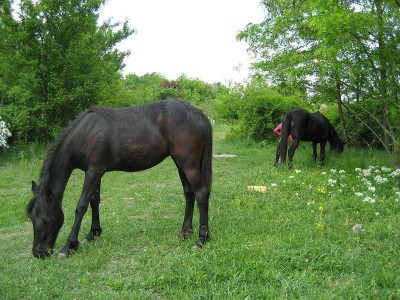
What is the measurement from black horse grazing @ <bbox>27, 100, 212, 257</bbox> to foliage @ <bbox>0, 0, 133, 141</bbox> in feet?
27.8

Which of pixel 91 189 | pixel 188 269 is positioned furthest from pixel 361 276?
pixel 91 189

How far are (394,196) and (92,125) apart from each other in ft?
16.1

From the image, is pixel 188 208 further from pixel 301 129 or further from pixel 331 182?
pixel 301 129

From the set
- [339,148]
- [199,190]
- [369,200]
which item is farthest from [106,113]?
[339,148]

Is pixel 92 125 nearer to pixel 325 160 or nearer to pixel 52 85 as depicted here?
pixel 325 160

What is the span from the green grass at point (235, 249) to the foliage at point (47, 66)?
230 inches

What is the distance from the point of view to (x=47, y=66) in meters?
12.5

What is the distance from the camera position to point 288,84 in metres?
11.7

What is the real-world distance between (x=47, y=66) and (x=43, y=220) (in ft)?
31.2

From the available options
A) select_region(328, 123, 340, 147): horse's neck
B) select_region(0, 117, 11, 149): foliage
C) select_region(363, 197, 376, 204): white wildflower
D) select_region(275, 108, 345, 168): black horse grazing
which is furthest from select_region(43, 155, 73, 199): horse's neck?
select_region(0, 117, 11, 149): foliage

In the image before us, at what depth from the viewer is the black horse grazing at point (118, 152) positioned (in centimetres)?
447

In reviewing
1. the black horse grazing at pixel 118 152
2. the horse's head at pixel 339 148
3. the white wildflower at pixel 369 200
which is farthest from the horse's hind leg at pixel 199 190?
the horse's head at pixel 339 148

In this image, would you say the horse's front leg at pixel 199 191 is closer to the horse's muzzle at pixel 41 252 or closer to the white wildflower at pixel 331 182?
the horse's muzzle at pixel 41 252

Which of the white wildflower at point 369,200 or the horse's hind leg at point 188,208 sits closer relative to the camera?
the horse's hind leg at point 188,208
